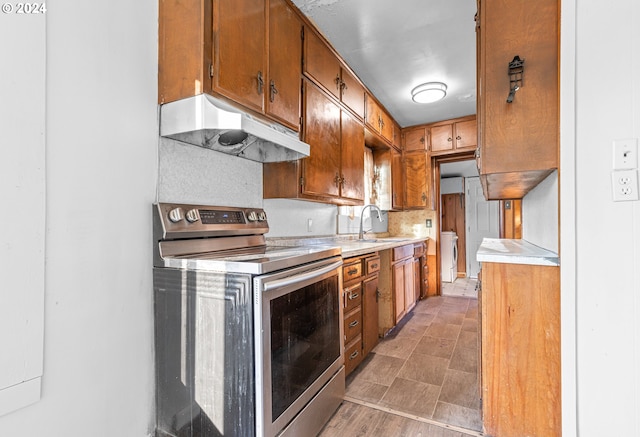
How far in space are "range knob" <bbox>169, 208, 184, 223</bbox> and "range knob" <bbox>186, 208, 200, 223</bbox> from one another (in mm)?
45

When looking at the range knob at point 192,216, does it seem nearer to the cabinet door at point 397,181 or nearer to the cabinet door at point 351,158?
the cabinet door at point 351,158

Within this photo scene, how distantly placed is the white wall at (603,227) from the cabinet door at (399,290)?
169 cm

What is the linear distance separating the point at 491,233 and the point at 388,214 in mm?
2550

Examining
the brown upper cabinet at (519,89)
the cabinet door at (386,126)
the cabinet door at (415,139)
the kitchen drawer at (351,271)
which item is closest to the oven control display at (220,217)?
the kitchen drawer at (351,271)

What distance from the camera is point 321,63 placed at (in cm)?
227

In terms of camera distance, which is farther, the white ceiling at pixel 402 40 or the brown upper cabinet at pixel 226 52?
the white ceiling at pixel 402 40

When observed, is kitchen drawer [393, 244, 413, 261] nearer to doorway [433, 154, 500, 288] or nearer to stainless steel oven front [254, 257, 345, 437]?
stainless steel oven front [254, 257, 345, 437]

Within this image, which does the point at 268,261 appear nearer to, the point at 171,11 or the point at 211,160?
the point at 211,160

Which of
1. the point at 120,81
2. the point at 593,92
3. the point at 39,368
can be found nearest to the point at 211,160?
the point at 120,81

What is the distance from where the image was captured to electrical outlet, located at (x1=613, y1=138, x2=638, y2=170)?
3.59 ft

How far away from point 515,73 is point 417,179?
307cm

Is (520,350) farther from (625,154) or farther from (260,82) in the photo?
(260,82)

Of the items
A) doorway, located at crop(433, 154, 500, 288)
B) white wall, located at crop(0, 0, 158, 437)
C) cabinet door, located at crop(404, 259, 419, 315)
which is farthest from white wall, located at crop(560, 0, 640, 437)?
doorway, located at crop(433, 154, 500, 288)

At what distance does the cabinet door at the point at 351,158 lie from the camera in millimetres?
2678
